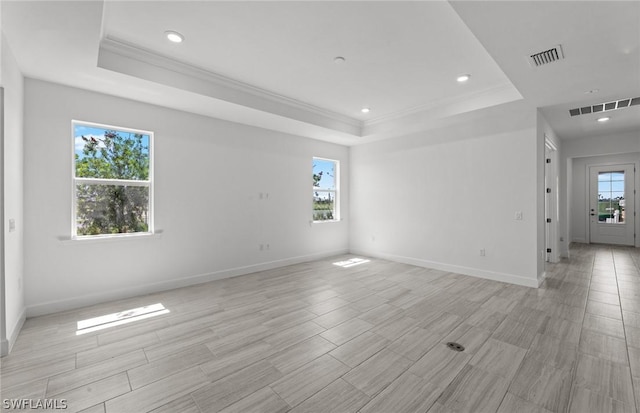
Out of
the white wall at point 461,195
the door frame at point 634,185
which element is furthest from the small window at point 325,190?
the door frame at point 634,185

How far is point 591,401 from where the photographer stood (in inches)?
71.5

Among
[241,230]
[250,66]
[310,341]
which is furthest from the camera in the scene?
[241,230]

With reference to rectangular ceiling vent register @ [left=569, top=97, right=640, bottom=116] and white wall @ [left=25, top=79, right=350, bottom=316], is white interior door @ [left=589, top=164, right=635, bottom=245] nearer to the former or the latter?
rectangular ceiling vent register @ [left=569, top=97, right=640, bottom=116]

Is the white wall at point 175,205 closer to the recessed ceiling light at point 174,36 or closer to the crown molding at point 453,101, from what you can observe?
the recessed ceiling light at point 174,36

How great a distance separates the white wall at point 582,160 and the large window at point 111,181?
8483 millimetres

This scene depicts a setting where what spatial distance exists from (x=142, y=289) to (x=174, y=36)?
10.7 ft

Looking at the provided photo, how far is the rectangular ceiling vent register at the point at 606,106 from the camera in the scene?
3993mm

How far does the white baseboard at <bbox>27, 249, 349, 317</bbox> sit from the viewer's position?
3.25 m

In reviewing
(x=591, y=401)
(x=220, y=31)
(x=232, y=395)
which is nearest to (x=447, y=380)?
(x=591, y=401)

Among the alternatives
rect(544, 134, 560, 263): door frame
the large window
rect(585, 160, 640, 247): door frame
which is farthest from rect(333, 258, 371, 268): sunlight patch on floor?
rect(585, 160, 640, 247): door frame

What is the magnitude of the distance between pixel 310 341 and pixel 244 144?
11.8 ft

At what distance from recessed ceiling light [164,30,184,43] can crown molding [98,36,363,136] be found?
0.46 meters

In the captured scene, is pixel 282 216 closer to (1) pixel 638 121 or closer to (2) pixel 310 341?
(2) pixel 310 341

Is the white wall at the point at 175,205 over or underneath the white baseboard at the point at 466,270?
over
